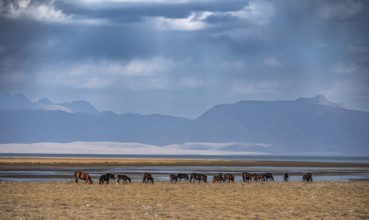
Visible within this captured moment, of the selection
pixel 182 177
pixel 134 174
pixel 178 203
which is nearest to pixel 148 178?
pixel 182 177

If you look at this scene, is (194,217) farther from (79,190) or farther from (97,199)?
(79,190)

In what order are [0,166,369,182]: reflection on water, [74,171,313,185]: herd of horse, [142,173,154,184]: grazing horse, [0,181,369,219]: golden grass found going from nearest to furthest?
[0,181,369,219]: golden grass → [74,171,313,185]: herd of horse → [142,173,154,184]: grazing horse → [0,166,369,182]: reflection on water

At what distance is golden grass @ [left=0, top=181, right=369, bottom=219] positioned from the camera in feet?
76.8

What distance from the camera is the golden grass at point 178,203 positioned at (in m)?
23.4

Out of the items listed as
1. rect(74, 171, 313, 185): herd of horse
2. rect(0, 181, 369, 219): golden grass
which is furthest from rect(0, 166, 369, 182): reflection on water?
rect(0, 181, 369, 219): golden grass

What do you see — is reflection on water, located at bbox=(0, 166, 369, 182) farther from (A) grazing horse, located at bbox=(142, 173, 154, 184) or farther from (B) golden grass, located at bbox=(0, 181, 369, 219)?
(B) golden grass, located at bbox=(0, 181, 369, 219)

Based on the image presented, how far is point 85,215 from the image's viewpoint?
2295 centimetres

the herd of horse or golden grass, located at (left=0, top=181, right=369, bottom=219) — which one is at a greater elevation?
the herd of horse

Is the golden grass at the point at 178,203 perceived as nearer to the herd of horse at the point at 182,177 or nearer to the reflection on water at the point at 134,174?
the herd of horse at the point at 182,177

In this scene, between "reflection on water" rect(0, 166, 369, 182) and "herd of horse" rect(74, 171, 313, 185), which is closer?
"herd of horse" rect(74, 171, 313, 185)

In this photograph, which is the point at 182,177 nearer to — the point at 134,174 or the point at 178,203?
the point at 134,174

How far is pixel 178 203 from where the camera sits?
2791cm

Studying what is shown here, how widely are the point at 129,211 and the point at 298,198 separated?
9.51 m

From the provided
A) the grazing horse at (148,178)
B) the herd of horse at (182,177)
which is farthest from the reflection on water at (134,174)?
the grazing horse at (148,178)
